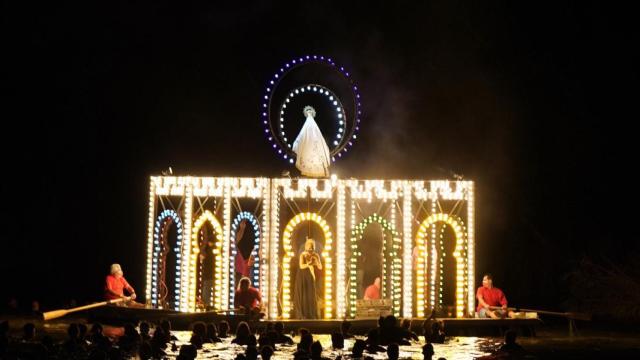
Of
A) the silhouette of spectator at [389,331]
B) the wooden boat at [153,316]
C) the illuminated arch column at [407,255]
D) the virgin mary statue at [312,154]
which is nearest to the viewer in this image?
the silhouette of spectator at [389,331]

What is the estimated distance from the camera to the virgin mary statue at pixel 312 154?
2172cm

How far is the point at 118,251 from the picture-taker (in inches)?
1089

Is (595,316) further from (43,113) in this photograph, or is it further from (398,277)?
(43,113)

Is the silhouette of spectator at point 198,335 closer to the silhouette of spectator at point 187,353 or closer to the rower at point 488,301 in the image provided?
the silhouette of spectator at point 187,353

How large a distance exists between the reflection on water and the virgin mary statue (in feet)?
17.1

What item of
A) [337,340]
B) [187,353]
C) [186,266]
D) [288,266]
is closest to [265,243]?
[288,266]

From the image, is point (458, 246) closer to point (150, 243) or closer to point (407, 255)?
point (407, 255)

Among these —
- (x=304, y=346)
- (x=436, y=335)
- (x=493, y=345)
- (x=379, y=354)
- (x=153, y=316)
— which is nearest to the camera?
(x=304, y=346)

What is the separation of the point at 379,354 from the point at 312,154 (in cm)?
816

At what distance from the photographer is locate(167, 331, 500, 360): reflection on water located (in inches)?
560

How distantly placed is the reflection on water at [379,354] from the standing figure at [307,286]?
8.01ft

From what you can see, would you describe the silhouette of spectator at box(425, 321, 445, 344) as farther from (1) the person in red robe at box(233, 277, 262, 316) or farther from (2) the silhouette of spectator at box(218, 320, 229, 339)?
(1) the person in red robe at box(233, 277, 262, 316)

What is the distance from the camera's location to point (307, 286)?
20.4m

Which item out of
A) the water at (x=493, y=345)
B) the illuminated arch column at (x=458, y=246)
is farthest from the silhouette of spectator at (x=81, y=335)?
the illuminated arch column at (x=458, y=246)
